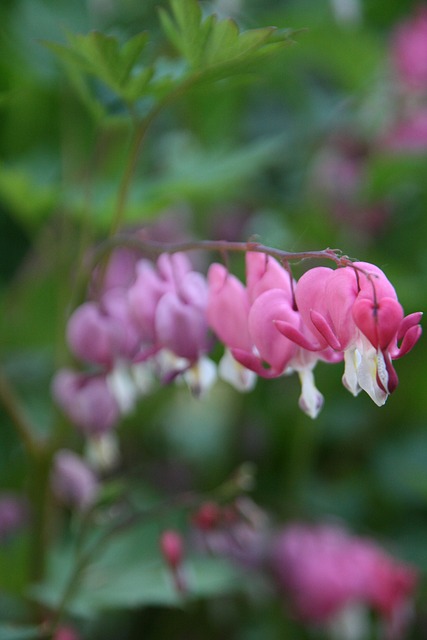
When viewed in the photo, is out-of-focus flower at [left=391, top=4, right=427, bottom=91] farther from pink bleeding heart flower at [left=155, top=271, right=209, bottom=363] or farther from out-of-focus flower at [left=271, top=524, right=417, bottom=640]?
pink bleeding heart flower at [left=155, top=271, right=209, bottom=363]

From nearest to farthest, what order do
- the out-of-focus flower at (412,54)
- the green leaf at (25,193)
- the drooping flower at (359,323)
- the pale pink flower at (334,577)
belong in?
the drooping flower at (359,323) < the green leaf at (25,193) < the pale pink flower at (334,577) < the out-of-focus flower at (412,54)

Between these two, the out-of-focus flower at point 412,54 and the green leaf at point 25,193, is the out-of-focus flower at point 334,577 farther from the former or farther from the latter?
the out-of-focus flower at point 412,54

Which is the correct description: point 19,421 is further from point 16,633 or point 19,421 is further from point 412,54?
point 412,54

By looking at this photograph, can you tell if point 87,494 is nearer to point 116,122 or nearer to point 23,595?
point 23,595

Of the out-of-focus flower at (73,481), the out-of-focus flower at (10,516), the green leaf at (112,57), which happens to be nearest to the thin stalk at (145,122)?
the green leaf at (112,57)

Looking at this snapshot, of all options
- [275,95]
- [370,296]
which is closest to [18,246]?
[275,95]
